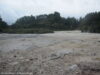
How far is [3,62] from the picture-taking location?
505 centimetres

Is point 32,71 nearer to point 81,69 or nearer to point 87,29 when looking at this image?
point 81,69

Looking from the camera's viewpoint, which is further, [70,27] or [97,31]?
[70,27]

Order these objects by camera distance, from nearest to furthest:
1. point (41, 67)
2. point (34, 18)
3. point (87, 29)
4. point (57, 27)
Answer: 1. point (41, 67)
2. point (87, 29)
3. point (57, 27)
4. point (34, 18)

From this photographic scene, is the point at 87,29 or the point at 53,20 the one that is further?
the point at 53,20

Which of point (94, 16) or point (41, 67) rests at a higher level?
point (94, 16)

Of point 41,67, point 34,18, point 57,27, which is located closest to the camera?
point 41,67

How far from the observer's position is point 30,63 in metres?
4.91

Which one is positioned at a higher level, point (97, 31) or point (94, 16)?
point (94, 16)

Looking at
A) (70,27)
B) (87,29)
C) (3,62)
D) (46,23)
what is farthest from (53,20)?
(3,62)

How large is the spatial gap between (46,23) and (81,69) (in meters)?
34.5

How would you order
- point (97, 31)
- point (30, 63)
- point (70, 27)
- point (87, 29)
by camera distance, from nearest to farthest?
point (30, 63)
point (97, 31)
point (87, 29)
point (70, 27)

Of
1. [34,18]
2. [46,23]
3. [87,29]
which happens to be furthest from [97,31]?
[34,18]

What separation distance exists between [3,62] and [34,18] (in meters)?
37.9

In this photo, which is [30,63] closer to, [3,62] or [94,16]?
[3,62]
